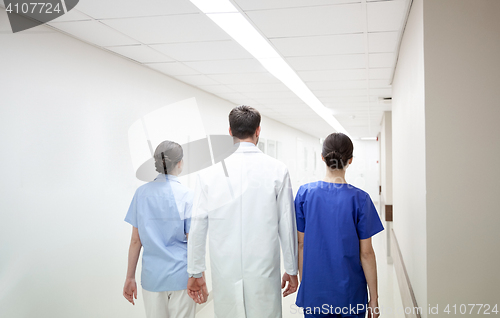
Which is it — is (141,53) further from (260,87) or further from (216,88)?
(260,87)

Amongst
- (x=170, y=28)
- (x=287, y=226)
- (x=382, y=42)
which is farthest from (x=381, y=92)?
(x=287, y=226)

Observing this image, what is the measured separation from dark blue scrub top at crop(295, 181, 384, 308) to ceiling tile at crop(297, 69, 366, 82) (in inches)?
81.6

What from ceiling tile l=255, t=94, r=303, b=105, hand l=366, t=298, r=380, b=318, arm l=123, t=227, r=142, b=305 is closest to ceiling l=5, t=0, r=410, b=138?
ceiling tile l=255, t=94, r=303, b=105

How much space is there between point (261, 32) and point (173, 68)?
1.32m

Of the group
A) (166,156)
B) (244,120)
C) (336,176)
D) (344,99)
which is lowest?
(336,176)

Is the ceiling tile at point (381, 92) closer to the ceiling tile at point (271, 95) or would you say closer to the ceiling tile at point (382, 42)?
the ceiling tile at point (271, 95)

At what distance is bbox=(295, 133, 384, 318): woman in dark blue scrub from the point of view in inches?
81.1

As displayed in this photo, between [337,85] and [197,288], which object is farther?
[337,85]

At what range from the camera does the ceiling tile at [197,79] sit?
4038mm

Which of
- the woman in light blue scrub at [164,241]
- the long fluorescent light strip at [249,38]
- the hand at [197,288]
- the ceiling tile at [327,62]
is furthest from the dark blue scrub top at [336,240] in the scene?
the ceiling tile at [327,62]

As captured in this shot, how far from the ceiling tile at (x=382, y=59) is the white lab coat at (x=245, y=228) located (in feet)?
6.13

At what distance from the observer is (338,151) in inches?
83.1

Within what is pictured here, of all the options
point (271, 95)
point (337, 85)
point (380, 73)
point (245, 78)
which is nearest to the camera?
point (380, 73)

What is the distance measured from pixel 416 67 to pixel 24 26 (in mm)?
2393
